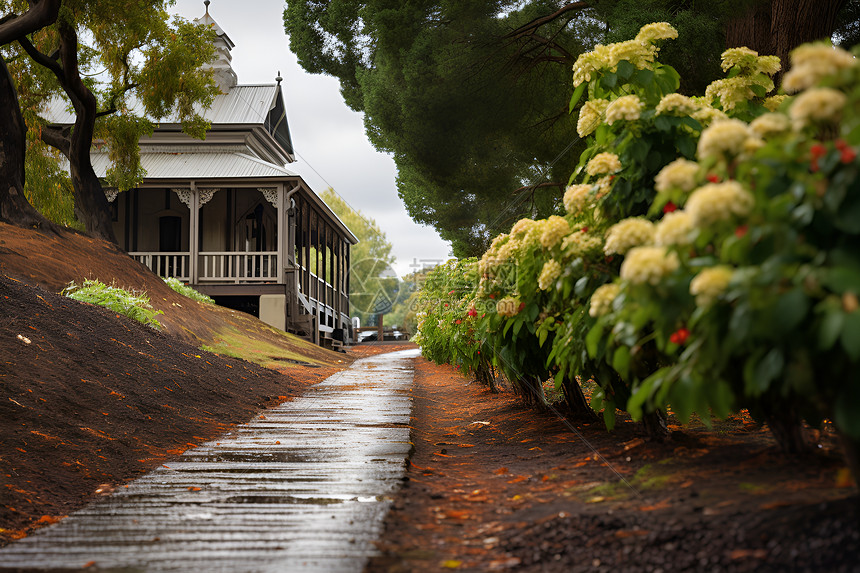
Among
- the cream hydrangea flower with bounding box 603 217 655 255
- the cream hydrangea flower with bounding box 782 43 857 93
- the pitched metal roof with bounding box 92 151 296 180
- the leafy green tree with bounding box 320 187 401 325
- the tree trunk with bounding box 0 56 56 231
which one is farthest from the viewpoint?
the leafy green tree with bounding box 320 187 401 325

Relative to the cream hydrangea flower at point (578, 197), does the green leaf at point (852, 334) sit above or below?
below

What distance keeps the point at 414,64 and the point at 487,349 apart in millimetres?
5571

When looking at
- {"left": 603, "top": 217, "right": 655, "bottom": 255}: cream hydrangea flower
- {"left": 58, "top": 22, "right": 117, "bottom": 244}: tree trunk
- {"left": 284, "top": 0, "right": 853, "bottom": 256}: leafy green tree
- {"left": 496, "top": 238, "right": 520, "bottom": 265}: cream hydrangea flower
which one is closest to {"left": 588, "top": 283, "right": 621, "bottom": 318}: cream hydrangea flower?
{"left": 603, "top": 217, "right": 655, "bottom": 255}: cream hydrangea flower

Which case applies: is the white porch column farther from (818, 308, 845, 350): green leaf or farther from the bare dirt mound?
(818, 308, 845, 350): green leaf

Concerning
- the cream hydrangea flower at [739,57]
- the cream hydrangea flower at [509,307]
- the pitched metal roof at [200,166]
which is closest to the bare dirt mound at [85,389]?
the cream hydrangea flower at [509,307]

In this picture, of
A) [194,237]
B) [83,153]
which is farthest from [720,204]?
[194,237]

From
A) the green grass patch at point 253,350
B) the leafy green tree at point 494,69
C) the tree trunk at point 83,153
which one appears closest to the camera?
the leafy green tree at point 494,69

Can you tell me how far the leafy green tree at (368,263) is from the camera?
57688mm

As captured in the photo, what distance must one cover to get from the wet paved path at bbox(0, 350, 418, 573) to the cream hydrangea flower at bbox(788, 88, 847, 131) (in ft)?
6.84

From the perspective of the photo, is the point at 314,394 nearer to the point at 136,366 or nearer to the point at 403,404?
the point at 403,404

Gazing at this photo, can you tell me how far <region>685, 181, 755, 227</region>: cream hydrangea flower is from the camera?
195 centimetres

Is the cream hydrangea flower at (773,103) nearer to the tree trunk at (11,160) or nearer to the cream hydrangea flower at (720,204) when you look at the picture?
the cream hydrangea flower at (720,204)

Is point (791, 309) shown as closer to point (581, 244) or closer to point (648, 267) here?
point (648, 267)

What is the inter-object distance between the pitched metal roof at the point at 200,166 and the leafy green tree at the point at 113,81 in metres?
3.53
